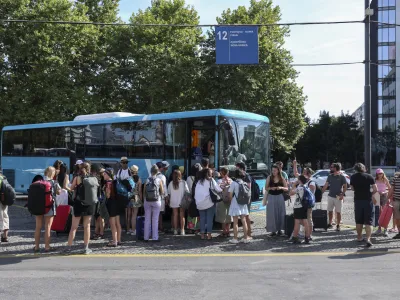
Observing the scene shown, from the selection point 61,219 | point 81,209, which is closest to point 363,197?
point 81,209

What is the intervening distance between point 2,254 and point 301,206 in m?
5.98

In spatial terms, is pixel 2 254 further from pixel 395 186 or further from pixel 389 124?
pixel 389 124

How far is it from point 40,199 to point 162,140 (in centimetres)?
558

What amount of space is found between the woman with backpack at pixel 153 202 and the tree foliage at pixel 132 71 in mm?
19562

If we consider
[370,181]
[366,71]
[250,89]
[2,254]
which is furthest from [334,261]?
[250,89]

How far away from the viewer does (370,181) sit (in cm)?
966

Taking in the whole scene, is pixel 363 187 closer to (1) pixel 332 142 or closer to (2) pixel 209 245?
(2) pixel 209 245

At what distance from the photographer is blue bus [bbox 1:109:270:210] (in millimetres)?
12586

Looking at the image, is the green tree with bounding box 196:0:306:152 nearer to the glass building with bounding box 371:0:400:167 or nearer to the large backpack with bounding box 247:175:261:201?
the large backpack with bounding box 247:175:261:201

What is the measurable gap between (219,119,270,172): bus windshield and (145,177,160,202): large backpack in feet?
8.88

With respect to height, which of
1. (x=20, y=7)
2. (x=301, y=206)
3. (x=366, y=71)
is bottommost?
(x=301, y=206)

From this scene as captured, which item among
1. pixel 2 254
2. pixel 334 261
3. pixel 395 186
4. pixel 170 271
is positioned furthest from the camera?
pixel 395 186

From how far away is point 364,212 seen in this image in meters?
9.59

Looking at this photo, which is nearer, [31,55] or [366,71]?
[366,71]
